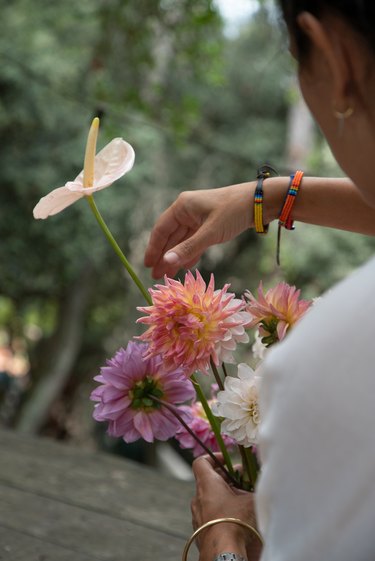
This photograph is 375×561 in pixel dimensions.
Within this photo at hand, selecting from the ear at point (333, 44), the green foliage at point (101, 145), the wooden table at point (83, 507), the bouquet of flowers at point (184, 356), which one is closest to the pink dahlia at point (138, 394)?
the bouquet of flowers at point (184, 356)

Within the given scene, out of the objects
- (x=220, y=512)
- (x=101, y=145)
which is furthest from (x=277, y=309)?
(x=101, y=145)

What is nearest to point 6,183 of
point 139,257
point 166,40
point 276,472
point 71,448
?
point 139,257

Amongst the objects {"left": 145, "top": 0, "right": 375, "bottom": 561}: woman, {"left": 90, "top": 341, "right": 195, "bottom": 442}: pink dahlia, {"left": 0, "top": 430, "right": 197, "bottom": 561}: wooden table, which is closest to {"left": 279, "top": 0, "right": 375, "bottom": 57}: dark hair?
{"left": 145, "top": 0, "right": 375, "bottom": 561}: woman

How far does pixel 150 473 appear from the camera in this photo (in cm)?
197

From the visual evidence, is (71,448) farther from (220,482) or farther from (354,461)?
(354,461)

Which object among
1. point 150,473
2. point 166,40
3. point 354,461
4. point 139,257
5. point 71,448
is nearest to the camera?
point 354,461

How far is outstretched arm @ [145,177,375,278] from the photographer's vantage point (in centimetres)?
101

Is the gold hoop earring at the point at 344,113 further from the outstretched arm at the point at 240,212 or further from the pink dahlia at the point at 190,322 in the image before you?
the outstretched arm at the point at 240,212

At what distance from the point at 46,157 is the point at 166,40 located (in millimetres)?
2016

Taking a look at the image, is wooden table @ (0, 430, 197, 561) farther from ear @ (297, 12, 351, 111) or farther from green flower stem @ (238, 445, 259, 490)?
ear @ (297, 12, 351, 111)

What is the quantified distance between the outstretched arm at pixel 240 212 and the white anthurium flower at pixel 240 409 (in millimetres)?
234

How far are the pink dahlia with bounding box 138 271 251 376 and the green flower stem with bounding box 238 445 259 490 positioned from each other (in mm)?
108

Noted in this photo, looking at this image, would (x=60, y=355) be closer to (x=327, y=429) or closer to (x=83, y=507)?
(x=83, y=507)

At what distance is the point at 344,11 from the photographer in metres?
0.57
